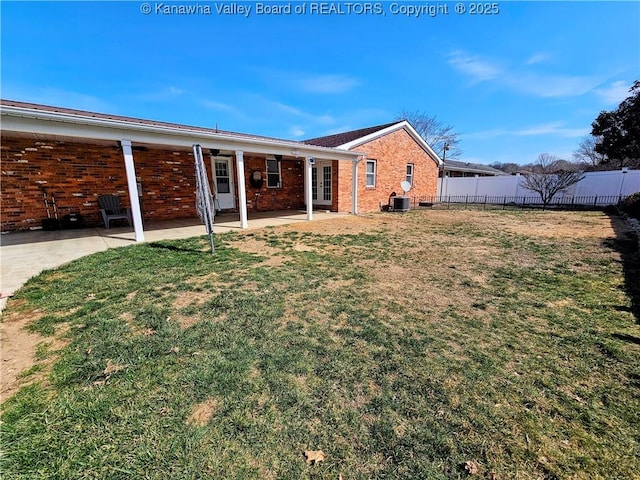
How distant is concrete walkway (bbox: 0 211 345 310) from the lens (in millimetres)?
4637

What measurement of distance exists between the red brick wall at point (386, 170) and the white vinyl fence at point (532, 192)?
536 centimetres

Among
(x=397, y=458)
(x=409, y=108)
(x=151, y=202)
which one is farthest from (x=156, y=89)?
(x=409, y=108)

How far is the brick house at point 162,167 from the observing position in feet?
21.6

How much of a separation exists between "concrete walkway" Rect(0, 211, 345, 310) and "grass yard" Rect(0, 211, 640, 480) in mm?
638

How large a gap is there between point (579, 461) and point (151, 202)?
1182cm

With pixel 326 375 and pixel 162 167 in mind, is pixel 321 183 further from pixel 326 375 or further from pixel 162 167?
pixel 326 375

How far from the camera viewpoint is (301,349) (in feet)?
8.63

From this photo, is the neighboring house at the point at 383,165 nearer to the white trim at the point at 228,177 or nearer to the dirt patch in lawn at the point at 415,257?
the dirt patch in lawn at the point at 415,257

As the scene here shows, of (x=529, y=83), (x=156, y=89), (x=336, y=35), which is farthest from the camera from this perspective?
(x=156, y=89)

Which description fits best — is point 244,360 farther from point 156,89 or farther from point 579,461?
point 156,89

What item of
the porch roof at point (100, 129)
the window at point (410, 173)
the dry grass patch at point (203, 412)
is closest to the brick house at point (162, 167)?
the porch roof at point (100, 129)

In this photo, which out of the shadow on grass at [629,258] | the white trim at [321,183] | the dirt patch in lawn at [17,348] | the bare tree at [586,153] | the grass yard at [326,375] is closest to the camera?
the grass yard at [326,375]

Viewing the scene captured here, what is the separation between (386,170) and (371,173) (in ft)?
3.98

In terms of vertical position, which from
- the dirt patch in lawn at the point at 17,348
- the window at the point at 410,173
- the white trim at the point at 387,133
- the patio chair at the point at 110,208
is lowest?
the dirt patch in lawn at the point at 17,348
